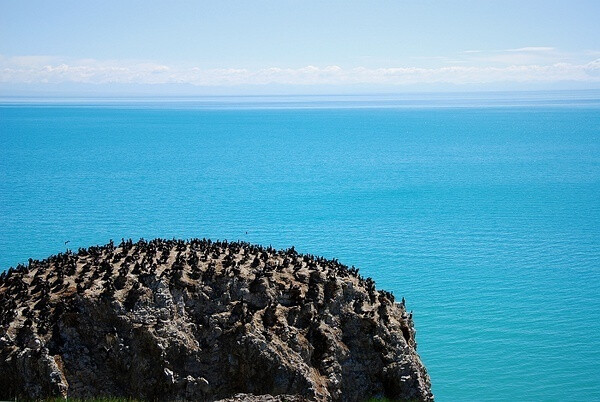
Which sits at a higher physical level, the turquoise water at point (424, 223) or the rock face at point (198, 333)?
the rock face at point (198, 333)

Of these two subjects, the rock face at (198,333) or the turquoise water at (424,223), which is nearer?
the rock face at (198,333)

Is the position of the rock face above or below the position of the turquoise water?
above

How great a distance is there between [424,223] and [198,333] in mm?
68824

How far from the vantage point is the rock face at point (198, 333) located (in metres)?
27.6

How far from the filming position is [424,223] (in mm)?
95188

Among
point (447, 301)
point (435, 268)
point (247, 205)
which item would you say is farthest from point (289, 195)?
point (447, 301)

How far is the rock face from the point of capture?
27.6 m

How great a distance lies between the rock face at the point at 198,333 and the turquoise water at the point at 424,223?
1608 centimetres

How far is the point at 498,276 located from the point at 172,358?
46860mm

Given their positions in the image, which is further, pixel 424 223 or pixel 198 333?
pixel 424 223

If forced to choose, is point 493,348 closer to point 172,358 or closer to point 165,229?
point 172,358

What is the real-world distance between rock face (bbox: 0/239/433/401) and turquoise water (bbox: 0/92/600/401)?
16080 millimetres

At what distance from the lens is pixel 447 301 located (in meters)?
63.4

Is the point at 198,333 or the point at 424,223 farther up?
the point at 198,333
